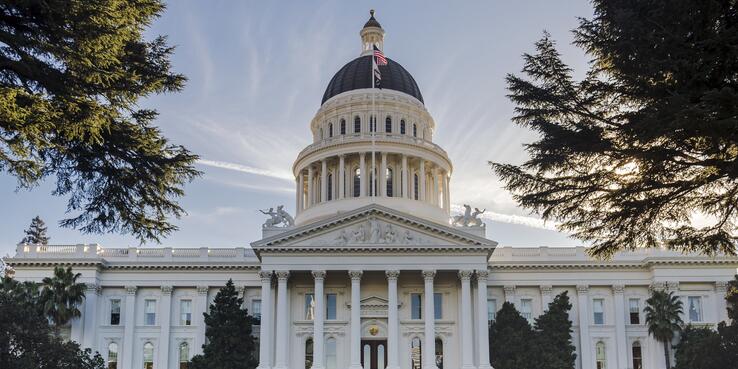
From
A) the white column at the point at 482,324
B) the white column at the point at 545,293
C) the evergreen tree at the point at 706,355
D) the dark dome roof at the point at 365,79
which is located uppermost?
the dark dome roof at the point at 365,79

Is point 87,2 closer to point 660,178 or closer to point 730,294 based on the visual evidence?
point 660,178

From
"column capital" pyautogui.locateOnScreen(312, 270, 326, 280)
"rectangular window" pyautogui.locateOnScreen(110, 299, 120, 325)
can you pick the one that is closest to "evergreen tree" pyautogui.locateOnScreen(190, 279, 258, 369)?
"column capital" pyautogui.locateOnScreen(312, 270, 326, 280)

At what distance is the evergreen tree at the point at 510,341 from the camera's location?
5675cm

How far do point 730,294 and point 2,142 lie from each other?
4451 centimetres

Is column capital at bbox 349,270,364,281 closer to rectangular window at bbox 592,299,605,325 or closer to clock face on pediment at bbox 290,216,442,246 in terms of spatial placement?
clock face on pediment at bbox 290,216,442,246

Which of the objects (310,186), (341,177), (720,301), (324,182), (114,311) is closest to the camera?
(720,301)

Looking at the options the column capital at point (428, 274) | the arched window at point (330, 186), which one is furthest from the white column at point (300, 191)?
the column capital at point (428, 274)

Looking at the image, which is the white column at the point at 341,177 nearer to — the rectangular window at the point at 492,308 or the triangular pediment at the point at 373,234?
the triangular pediment at the point at 373,234

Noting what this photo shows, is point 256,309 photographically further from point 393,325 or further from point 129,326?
point 393,325

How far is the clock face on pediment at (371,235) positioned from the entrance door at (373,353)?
24.9 feet

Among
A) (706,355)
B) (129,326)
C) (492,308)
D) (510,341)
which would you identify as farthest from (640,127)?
(129,326)

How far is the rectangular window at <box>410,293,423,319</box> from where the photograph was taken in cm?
6269

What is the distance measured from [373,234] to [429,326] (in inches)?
295

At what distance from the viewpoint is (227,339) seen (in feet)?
190
